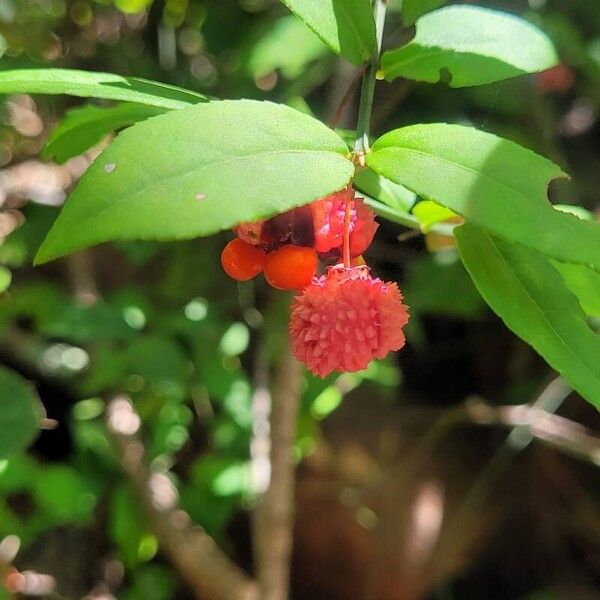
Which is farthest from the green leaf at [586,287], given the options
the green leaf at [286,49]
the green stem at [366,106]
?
the green leaf at [286,49]

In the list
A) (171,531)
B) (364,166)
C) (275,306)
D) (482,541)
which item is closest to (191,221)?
(364,166)

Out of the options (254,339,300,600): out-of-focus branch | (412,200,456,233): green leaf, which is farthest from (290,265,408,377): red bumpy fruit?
(254,339,300,600): out-of-focus branch

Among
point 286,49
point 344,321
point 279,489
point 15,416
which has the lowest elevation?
point 279,489

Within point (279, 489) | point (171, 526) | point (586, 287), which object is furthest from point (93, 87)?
point (171, 526)

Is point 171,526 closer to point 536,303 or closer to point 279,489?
point 279,489

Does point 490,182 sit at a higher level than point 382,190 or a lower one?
higher

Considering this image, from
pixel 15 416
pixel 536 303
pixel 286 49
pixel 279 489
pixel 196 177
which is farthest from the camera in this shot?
pixel 286 49

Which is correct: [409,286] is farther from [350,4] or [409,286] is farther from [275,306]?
[350,4]
